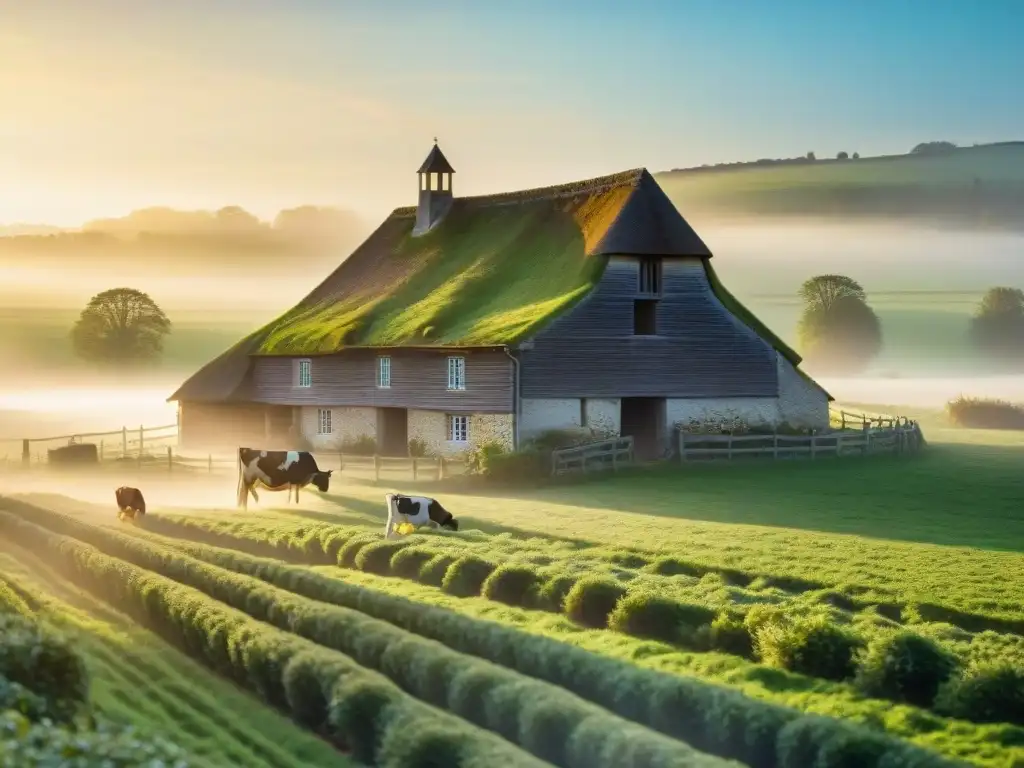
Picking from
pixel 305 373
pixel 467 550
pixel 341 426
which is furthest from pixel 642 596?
pixel 305 373

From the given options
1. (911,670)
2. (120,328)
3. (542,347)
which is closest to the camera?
(911,670)

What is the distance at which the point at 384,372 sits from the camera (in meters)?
59.5

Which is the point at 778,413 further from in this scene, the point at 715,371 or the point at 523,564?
the point at 523,564

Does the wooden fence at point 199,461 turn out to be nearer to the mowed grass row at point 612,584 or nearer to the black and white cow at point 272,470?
the black and white cow at point 272,470

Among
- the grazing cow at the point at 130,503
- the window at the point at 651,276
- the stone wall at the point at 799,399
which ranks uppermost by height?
the window at the point at 651,276

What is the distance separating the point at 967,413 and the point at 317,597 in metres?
67.5

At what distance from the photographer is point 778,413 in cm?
5819

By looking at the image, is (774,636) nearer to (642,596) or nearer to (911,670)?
(911,670)

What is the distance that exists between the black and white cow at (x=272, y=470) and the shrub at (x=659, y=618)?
2228cm

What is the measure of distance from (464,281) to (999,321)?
96260mm

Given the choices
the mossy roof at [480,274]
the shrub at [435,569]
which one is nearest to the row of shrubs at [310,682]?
the shrub at [435,569]

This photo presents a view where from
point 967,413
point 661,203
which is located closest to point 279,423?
point 661,203

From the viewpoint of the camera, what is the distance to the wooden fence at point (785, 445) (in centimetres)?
5247

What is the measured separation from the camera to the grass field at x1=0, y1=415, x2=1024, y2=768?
653 inches
